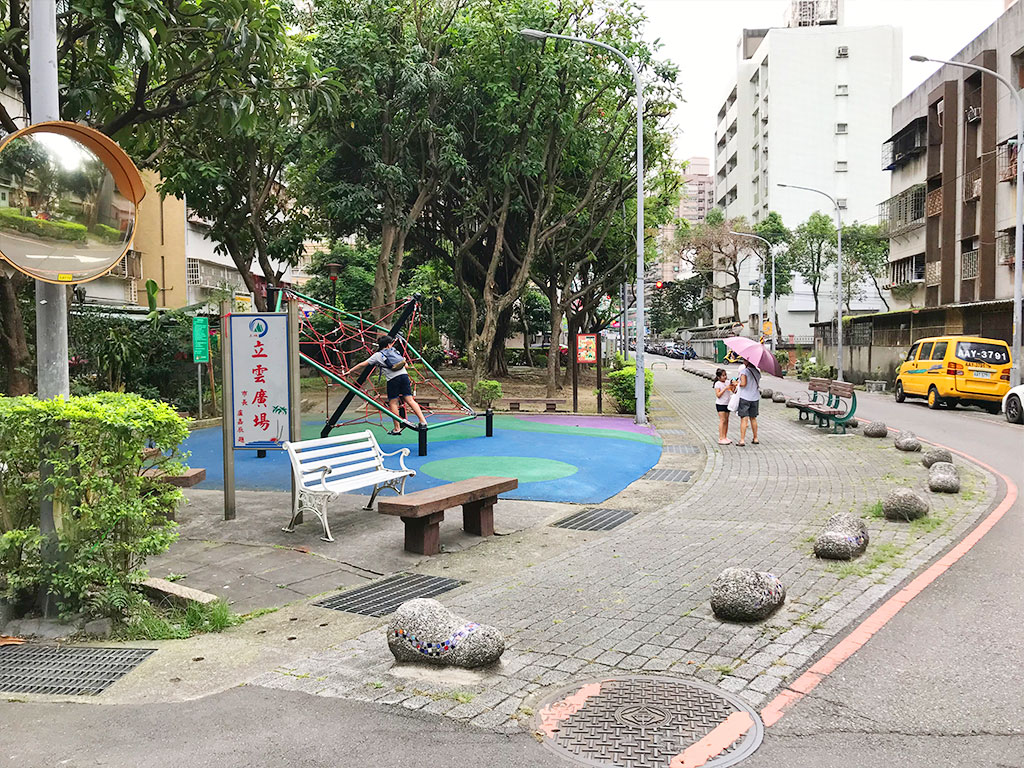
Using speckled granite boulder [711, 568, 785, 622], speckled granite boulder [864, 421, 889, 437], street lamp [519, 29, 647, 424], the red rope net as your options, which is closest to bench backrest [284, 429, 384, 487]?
the red rope net

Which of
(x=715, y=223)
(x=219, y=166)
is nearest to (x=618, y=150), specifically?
(x=219, y=166)

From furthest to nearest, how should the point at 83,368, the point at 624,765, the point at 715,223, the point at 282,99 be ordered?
the point at 715,223 → the point at 83,368 → the point at 282,99 → the point at 624,765

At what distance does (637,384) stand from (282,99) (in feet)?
38.9

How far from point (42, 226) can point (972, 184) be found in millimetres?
35977

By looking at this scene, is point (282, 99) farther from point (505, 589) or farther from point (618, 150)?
point (618, 150)

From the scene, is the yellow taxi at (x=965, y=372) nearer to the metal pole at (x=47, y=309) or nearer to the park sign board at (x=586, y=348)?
the park sign board at (x=586, y=348)

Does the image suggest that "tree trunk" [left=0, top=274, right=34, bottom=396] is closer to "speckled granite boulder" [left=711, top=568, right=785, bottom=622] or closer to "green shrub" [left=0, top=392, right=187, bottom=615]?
"green shrub" [left=0, top=392, right=187, bottom=615]

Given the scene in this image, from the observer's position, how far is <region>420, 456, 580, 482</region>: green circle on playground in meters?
11.8

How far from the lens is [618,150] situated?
25.1 m

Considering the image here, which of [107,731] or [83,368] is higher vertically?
[83,368]

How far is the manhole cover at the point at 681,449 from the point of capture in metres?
14.6

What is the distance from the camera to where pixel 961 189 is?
34.0 meters

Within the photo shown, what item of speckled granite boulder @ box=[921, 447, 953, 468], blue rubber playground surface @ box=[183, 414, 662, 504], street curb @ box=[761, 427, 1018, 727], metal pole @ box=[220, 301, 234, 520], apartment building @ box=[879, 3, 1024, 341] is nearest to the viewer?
street curb @ box=[761, 427, 1018, 727]

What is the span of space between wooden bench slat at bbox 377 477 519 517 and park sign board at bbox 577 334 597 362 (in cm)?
1373
